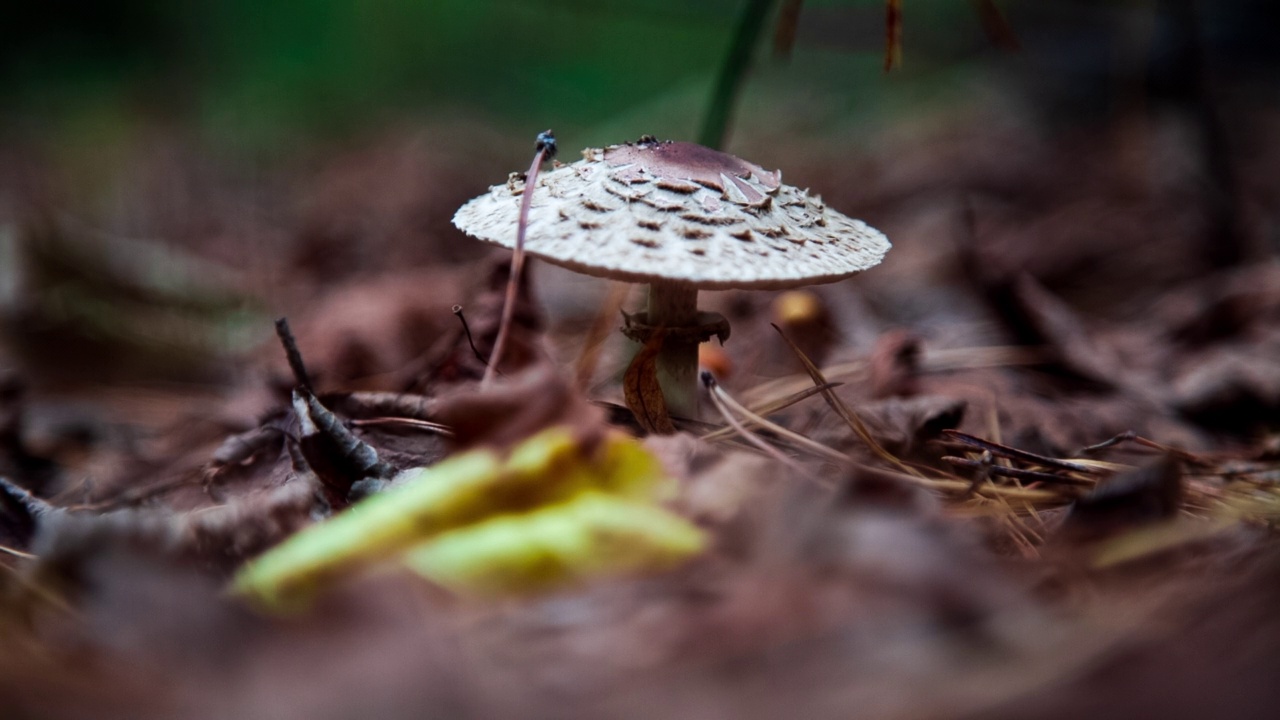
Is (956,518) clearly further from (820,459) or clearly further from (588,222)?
(588,222)

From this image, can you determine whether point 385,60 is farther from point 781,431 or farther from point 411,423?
point 781,431

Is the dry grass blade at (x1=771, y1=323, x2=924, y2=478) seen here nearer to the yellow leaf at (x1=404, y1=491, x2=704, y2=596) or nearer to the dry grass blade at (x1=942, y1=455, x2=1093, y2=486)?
the dry grass blade at (x1=942, y1=455, x2=1093, y2=486)

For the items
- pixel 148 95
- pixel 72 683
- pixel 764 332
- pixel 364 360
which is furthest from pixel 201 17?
pixel 72 683

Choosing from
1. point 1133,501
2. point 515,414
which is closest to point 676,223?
point 515,414

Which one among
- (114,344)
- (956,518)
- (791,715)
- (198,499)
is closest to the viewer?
(791,715)

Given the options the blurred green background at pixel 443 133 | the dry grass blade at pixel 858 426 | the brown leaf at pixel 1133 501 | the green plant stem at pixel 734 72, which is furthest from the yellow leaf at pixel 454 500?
the green plant stem at pixel 734 72

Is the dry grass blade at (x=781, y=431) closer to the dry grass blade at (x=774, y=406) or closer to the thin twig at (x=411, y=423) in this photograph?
the dry grass blade at (x=774, y=406)
